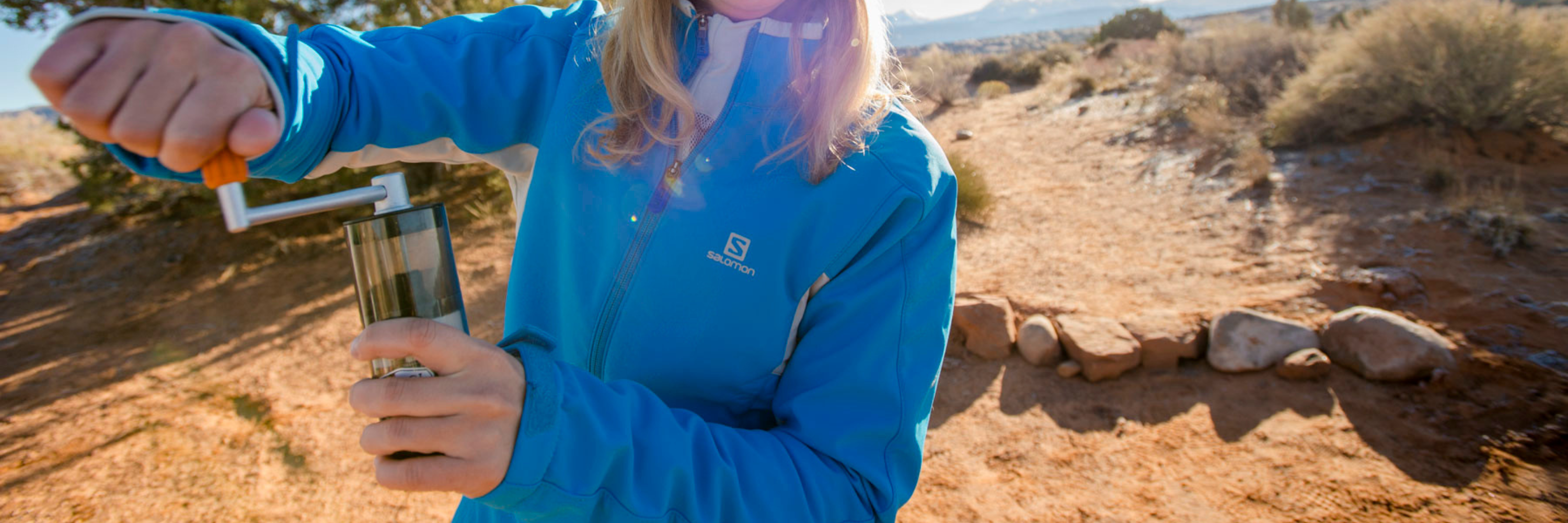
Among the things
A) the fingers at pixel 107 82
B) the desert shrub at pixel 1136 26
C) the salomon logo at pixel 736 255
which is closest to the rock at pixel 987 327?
the salomon logo at pixel 736 255

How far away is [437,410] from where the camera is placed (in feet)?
1.82

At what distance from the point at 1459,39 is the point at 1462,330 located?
174 inches

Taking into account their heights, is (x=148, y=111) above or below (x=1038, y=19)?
above

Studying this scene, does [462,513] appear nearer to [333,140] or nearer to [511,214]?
[333,140]

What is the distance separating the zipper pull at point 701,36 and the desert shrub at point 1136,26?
754 inches

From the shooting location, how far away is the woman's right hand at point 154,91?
0.56 m

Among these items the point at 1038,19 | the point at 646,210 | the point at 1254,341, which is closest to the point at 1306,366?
the point at 1254,341

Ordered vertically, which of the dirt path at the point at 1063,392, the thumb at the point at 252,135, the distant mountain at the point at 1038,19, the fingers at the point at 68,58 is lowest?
the distant mountain at the point at 1038,19

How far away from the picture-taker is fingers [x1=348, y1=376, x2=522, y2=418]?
1.80 feet

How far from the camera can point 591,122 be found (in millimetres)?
1027

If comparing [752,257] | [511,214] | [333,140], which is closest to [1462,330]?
[752,257]

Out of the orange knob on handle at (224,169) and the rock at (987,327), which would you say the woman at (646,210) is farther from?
the rock at (987,327)

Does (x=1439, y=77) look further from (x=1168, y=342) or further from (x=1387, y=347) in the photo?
(x=1168, y=342)

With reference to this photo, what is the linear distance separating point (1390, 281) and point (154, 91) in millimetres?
5056
